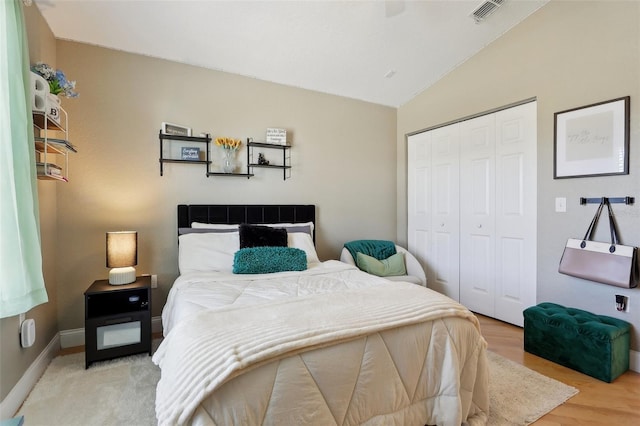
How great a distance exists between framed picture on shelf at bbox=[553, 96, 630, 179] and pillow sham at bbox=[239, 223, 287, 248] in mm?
2359

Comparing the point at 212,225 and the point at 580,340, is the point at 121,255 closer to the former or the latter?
the point at 212,225

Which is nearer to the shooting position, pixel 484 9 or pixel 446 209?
pixel 484 9

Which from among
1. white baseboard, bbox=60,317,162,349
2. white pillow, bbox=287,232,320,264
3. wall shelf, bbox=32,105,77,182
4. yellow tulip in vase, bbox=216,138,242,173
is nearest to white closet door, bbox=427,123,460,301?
white pillow, bbox=287,232,320,264

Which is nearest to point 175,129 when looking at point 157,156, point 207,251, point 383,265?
point 157,156

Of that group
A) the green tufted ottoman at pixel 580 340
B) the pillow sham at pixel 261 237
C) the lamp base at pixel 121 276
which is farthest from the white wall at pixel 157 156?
the green tufted ottoman at pixel 580 340

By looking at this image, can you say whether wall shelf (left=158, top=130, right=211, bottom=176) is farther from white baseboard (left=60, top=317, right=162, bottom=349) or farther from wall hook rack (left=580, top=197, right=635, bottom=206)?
wall hook rack (left=580, top=197, right=635, bottom=206)

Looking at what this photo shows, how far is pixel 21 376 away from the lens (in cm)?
179

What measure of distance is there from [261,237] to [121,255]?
1064mm

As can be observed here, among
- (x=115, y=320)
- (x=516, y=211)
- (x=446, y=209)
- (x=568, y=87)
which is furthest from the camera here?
(x=446, y=209)

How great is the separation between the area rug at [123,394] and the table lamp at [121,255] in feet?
1.95

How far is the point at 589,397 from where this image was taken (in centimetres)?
181

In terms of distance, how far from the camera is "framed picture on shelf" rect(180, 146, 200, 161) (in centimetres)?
279

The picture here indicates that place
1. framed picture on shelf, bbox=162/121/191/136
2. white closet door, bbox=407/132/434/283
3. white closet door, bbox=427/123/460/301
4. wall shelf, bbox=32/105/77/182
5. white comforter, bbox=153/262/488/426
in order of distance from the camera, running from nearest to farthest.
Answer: white comforter, bbox=153/262/488/426 → wall shelf, bbox=32/105/77/182 → framed picture on shelf, bbox=162/121/191/136 → white closet door, bbox=427/123/460/301 → white closet door, bbox=407/132/434/283

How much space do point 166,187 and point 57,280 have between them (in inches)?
43.3
